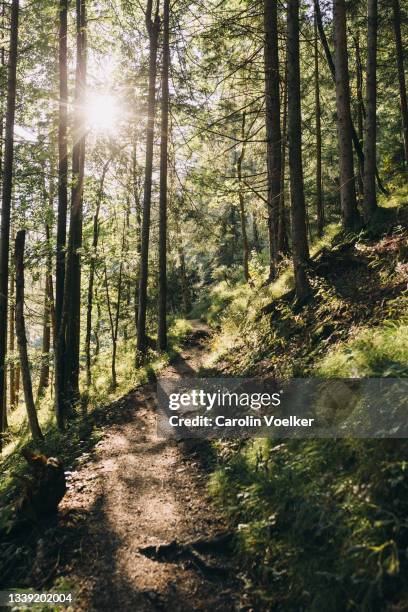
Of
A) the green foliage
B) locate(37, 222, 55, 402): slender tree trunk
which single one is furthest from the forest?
locate(37, 222, 55, 402): slender tree trunk

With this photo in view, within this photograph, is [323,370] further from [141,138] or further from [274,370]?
[141,138]

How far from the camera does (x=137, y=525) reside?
5613 mm

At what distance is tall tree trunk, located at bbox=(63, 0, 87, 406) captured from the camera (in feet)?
35.5

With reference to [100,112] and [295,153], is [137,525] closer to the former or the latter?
[295,153]

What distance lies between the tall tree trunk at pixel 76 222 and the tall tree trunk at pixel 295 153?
5.05 meters

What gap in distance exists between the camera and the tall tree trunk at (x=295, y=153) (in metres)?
9.27

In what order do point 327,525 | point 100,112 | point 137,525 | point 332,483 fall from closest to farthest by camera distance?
point 327,525 < point 332,483 < point 137,525 < point 100,112

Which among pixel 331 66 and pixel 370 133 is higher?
pixel 331 66

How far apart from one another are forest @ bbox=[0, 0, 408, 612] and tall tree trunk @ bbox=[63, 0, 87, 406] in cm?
5

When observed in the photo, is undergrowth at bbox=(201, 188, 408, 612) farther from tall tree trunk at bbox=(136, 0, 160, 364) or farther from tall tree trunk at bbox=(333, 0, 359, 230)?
tall tree trunk at bbox=(136, 0, 160, 364)

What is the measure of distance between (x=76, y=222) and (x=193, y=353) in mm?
5920

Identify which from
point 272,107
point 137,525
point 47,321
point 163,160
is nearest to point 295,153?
point 272,107

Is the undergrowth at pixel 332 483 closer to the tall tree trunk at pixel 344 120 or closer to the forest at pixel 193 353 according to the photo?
the forest at pixel 193 353

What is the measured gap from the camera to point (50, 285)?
18.7 m
